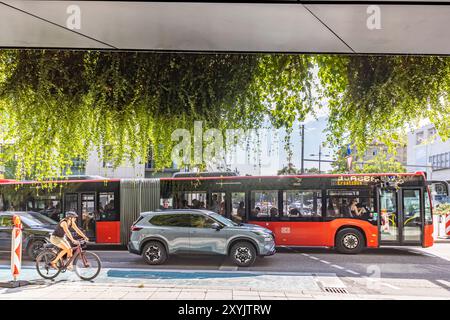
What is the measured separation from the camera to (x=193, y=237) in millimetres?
4727

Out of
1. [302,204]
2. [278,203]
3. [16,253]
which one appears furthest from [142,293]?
[302,204]

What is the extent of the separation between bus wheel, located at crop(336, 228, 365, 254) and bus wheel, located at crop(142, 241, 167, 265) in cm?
212

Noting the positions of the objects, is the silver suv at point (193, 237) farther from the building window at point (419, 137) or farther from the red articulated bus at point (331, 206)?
the building window at point (419, 137)

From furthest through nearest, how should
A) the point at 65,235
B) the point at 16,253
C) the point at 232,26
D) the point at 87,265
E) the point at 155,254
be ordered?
the point at 155,254, the point at 65,235, the point at 87,265, the point at 16,253, the point at 232,26

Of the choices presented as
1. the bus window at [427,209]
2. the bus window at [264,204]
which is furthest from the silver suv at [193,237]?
the bus window at [427,209]

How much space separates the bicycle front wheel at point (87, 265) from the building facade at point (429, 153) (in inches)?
143

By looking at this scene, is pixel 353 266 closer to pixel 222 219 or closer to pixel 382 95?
pixel 222 219

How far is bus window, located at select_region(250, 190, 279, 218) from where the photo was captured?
500cm

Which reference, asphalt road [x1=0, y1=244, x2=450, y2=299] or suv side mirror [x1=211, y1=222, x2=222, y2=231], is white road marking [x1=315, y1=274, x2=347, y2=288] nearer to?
asphalt road [x1=0, y1=244, x2=450, y2=299]

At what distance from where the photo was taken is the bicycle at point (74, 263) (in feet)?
14.8

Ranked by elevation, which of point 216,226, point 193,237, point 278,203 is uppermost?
point 278,203

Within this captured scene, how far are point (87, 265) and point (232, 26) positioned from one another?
2971 millimetres

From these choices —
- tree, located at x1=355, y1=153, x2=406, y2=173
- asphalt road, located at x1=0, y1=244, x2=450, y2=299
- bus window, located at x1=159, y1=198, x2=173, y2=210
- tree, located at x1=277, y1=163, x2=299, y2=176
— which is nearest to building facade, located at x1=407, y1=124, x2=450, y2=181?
tree, located at x1=355, y1=153, x2=406, y2=173

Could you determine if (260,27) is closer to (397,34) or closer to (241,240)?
(397,34)
